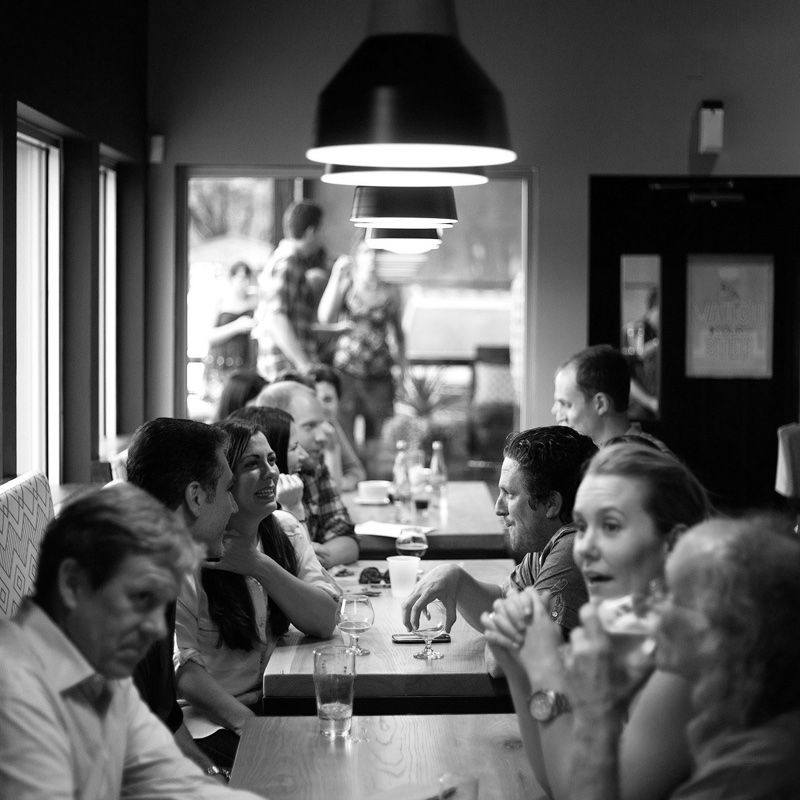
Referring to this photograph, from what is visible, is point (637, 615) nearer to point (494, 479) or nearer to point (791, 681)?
point (791, 681)

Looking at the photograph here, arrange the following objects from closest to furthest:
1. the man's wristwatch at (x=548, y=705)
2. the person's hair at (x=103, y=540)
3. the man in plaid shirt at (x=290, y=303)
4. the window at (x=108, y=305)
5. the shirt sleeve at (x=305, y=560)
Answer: the person's hair at (x=103, y=540) → the man's wristwatch at (x=548, y=705) → the shirt sleeve at (x=305, y=560) → the window at (x=108, y=305) → the man in plaid shirt at (x=290, y=303)

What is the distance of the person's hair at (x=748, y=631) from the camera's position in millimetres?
1487

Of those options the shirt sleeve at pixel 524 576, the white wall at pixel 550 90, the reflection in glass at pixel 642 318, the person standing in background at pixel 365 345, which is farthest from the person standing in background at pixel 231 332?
the shirt sleeve at pixel 524 576

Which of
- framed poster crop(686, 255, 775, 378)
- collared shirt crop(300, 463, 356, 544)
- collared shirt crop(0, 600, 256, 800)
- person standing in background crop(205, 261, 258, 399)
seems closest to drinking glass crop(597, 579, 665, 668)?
collared shirt crop(0, 600, 256, 800)

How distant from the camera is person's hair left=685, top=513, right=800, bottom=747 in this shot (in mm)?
1487

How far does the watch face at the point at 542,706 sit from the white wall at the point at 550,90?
469cm

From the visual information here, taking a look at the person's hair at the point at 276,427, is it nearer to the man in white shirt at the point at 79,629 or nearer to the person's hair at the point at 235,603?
the person's hair at the point at 235,603

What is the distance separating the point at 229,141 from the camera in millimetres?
6402

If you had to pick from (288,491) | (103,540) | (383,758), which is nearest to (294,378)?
(288,491)

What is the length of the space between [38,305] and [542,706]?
3.83m

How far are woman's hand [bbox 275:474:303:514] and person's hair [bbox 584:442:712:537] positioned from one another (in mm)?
1916

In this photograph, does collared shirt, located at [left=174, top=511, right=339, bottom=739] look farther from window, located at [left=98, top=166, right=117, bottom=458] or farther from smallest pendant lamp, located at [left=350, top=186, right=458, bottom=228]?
window, located at [left=98, top=166, right=117, bottom=458]

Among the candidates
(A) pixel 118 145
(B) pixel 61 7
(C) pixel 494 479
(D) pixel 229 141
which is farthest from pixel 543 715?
(C) pixel 494 479

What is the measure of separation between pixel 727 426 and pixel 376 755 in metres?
4.81
